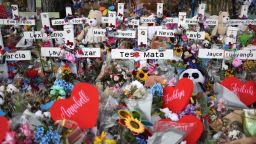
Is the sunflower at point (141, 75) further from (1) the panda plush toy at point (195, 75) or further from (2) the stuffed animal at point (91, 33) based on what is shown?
(2) the stuffed animal at point (91, 33)

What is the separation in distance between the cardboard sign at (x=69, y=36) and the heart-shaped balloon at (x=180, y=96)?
1283 millimetres

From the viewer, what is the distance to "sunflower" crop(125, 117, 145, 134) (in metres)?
2.29

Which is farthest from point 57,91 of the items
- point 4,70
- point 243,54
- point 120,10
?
point 120,10

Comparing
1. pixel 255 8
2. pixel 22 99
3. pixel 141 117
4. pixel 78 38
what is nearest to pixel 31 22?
pixel 78 38

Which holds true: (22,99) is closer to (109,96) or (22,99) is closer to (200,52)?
(109,96)

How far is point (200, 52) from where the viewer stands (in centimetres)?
361

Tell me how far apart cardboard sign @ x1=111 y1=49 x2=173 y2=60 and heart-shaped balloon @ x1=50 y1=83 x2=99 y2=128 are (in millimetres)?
1110

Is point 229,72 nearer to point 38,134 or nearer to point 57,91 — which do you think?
point 57,91

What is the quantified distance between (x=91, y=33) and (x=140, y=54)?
1.04 m

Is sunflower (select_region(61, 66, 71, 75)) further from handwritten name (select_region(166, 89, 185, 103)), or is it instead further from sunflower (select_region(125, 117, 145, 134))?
sunflower (select_region(125, 117, 145, 134))

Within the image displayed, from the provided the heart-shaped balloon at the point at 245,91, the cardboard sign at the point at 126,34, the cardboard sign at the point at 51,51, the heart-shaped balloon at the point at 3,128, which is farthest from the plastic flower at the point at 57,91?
the heart-shaped balloon at the point at 245,91

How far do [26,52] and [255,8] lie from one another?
15.0ft

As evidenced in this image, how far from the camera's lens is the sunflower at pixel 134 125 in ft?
7.53

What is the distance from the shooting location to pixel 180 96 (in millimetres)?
2658
